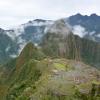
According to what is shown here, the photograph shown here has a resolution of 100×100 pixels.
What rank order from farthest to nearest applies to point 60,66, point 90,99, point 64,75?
1. point 60,66
2. point 64,75
3. point 90,99

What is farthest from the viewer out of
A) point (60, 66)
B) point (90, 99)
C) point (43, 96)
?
point (60, 66)

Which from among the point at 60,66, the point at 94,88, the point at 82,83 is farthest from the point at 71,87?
the point at 60,66

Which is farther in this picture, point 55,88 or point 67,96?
point 55,88

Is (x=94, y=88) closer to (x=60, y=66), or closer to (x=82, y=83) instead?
(x=82, y=83)

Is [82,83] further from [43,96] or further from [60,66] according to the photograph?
[60,66]

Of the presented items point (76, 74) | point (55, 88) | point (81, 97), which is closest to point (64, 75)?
point (76, 74)

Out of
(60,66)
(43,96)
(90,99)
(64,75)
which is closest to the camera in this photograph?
(90,99)

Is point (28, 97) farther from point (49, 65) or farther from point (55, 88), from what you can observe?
point (49, 65)

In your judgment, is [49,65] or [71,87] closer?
[71,87]
